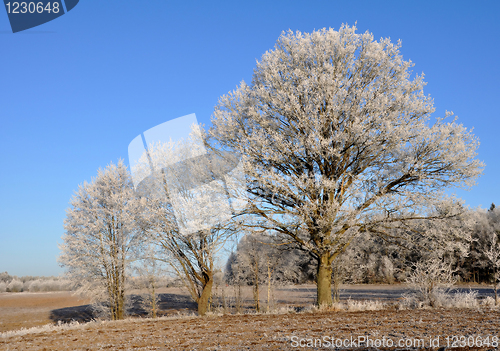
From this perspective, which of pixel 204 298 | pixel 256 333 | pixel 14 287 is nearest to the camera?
pixel 256 333

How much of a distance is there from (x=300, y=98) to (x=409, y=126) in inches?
139

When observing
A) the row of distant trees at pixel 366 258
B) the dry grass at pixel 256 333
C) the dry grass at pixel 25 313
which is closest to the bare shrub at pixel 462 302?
the row of distant trees at pixel 366 258

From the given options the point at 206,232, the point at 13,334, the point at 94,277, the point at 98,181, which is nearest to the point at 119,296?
the point at 94,277

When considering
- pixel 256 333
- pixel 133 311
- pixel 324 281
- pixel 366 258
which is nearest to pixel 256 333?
pixel 256 333

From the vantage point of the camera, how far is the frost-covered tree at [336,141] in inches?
408

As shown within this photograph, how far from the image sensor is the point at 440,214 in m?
11.1

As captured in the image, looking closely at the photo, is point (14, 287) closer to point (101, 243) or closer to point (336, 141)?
point (101, 243)

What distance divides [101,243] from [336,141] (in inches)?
665

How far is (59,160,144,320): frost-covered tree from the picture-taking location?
68.5 ft

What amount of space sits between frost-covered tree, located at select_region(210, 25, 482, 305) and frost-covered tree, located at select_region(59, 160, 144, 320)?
12376mm

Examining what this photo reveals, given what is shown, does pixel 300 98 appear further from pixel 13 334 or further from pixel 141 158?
pixel 13 334

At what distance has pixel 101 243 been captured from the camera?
21.0m

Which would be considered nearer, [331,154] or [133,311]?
[331,154]

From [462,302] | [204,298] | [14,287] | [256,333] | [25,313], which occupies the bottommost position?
[14,287]
